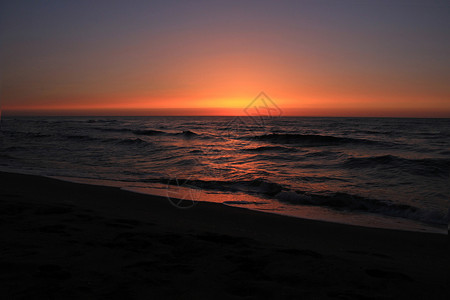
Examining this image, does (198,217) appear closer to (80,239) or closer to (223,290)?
(80,239)

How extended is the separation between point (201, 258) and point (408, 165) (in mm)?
12371

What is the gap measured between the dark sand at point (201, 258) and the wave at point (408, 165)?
24.2ft

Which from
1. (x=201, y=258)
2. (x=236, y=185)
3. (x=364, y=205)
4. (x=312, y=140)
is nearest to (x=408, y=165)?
(x=364, y=205)

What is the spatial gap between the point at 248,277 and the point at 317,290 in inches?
25.1

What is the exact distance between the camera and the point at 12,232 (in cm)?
343

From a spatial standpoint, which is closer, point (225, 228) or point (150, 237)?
point (150, 237)

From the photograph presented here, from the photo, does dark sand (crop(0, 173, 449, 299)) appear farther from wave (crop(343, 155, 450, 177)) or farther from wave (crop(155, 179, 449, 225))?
wave (crop(343, 155, 450, 177))

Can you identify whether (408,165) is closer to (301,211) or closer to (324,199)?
(324,199)

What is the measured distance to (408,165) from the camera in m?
12.3

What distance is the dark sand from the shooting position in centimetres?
244

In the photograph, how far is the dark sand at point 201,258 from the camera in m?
2.44

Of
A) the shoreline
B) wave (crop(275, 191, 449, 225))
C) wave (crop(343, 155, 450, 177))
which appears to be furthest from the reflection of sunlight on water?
wave (crop(343, 155, 450, 177))

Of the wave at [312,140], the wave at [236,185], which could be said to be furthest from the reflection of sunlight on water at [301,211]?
the wave at [312,140]

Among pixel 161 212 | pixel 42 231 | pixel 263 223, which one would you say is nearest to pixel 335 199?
pixel 263 223
